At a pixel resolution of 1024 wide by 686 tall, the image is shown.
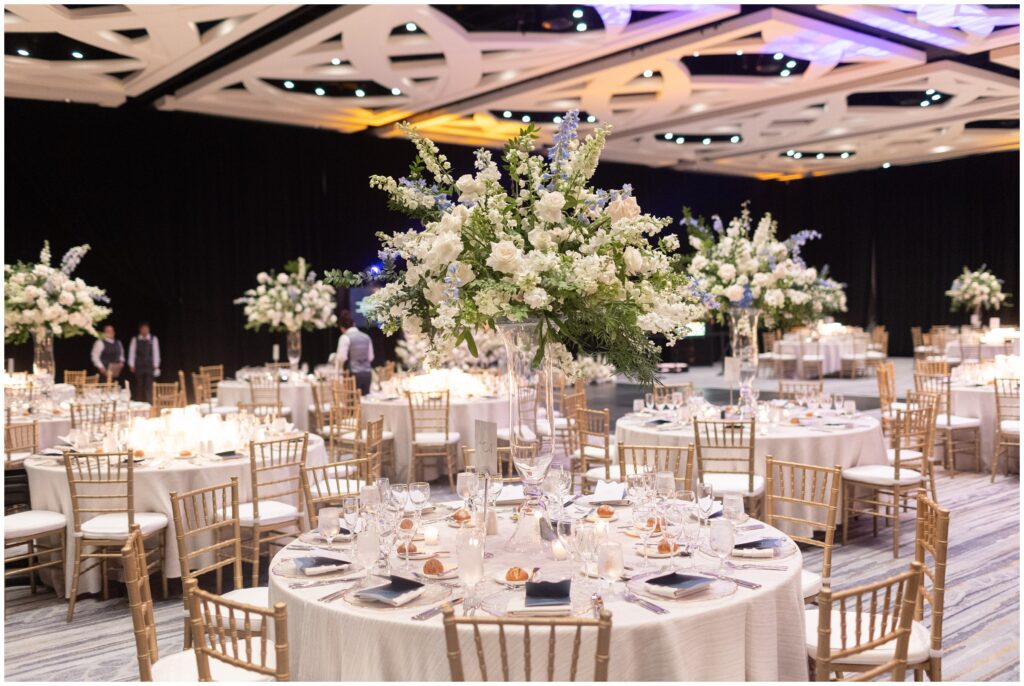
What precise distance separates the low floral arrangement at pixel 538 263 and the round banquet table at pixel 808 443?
2.81 m

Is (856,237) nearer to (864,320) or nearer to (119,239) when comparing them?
(864,320)

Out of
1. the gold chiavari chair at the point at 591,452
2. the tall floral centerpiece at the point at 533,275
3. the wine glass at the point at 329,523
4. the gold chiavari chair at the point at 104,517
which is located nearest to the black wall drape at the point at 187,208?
the gold chiavari chair at the point at 104,517

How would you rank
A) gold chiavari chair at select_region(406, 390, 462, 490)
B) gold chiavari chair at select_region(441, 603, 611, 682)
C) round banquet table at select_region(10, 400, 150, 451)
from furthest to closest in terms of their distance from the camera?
gold chiavari chair at select_region(406, 390, 462, 490) < round banquet table at select_region(10, 400, 150, 451) < gold chiavari chair at select_region(441, 603, 611, 682)

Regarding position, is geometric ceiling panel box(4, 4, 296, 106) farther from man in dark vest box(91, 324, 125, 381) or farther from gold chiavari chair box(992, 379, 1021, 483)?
gold chiavari chair box(992, 379, 1021, 483)

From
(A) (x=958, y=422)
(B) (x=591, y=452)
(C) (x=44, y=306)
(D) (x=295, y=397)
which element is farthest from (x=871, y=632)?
(D) (x=295, y=397)

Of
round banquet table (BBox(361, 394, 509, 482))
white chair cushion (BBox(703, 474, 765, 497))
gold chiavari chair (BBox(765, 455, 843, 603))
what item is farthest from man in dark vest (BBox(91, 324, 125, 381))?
gold chiavari chair (BBox(765, 455, 843, 603))

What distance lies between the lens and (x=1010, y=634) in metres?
4.30

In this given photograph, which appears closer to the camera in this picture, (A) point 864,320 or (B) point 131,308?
(B) point 131,308

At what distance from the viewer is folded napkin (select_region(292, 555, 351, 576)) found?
2900 millimetres

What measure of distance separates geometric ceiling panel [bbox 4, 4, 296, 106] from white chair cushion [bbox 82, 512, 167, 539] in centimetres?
606

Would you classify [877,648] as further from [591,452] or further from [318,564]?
[591,452]

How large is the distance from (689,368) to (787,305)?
568 inches

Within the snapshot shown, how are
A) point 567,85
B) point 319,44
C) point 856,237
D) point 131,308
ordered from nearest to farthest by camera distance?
point 319,44, point 567,85, point 131,308, point 856,237

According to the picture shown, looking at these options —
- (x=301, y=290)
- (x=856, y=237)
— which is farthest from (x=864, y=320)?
(x=301, y=290)
